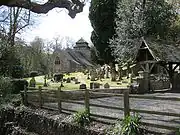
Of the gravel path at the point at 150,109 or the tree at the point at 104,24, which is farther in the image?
the tree at the point at 104,24

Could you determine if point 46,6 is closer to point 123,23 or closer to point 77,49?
point 123,23

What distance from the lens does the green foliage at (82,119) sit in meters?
11.6

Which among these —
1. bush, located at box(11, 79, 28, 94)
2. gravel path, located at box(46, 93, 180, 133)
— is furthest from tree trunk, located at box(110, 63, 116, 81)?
gravel path, located at box(46, 93, 180, 133)

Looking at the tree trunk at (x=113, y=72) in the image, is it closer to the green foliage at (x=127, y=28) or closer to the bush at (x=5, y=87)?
the green foliage at (x=127, y=28)

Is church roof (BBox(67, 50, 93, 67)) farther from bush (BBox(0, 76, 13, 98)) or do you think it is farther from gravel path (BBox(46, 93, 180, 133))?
gravel path (BBox(46, 93, 180, 133))

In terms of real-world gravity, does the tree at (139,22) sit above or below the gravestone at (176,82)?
above

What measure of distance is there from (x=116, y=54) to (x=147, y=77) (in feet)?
41.7

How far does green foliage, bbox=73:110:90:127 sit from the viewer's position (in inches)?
458

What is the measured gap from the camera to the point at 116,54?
3938 centimetres

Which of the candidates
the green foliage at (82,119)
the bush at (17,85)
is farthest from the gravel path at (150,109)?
the bush at (17,85)

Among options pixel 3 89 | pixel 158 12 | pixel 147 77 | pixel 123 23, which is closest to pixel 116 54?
pixel 123 23

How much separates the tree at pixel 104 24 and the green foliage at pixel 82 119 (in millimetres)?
30474

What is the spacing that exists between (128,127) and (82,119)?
3.01 m

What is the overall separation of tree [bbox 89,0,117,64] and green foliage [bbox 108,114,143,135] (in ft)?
108
